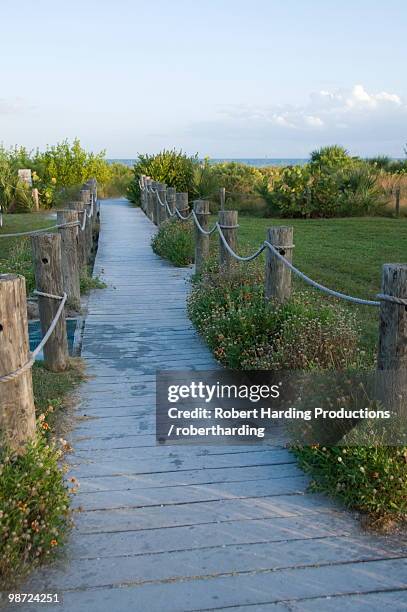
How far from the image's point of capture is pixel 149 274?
9.98 m

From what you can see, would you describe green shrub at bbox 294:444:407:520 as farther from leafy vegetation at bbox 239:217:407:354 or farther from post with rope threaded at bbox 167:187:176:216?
post with rope threaded at bbox 167:187:176:216

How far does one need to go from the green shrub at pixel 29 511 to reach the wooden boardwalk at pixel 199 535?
0.34 ft

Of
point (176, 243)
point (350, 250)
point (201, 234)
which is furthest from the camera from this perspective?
point (350, 250)

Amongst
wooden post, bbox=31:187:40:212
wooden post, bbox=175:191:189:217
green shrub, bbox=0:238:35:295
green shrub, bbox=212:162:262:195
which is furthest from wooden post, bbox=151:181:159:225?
green shrub, bbox=0:238:35:295

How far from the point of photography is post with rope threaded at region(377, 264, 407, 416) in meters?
3.22

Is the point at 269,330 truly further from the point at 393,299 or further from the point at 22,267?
the point at 22,267

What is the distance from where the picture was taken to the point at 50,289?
5.51 metres

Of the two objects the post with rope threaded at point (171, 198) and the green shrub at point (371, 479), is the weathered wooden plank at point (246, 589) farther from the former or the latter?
the post with rope threaded at point (171, 198)

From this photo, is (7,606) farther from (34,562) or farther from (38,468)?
(38,468)

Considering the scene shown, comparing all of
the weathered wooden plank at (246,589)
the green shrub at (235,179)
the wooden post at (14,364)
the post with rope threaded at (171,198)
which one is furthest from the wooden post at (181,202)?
the weathered wooden plank at (246,589)

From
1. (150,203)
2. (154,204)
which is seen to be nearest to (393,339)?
(154,204)

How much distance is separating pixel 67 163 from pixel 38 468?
2267 cm

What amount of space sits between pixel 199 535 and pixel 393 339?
1.32 metres

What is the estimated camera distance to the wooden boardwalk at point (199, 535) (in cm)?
267
